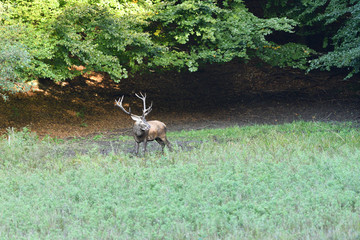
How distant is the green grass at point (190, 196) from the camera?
5.22 metres

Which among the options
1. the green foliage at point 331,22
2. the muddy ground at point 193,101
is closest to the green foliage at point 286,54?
the green foliage at point 331,22

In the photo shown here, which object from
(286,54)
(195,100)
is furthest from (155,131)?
(195,100)

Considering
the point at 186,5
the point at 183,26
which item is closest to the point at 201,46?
the point at 183,26

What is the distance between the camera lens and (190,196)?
6312 millimetres

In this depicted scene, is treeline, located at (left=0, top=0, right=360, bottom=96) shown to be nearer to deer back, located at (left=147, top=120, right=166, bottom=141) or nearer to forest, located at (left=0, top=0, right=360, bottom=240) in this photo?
forest, located at (left=0, top=0, right=360, bottom=240)

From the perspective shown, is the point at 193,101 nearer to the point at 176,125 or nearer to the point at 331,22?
the point at 176,125

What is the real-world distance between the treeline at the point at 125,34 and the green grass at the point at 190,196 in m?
5.05

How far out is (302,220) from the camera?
5.23 meters

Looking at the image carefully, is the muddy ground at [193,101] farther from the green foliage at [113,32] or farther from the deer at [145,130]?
the deer at [145,130]

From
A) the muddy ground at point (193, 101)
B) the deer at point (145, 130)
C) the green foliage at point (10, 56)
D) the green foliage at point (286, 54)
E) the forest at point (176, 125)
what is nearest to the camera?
the forest at point (176, 125)

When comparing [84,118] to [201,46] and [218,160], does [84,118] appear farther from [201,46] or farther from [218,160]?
[218,160]

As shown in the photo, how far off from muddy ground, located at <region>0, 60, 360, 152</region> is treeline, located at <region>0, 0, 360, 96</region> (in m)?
2.64

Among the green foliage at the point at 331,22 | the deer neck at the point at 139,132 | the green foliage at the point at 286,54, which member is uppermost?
the green foliage at the point at 331,22

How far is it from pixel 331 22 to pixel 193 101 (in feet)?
25.2
